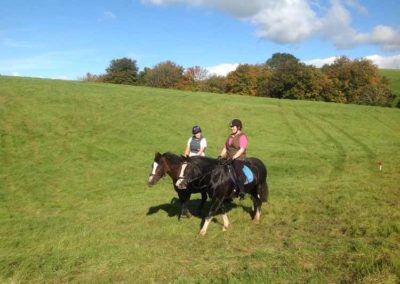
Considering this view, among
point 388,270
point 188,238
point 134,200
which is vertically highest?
point 388,270

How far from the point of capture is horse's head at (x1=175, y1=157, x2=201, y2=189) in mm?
10398

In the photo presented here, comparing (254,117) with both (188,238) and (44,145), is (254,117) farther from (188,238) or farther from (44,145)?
(188,238)

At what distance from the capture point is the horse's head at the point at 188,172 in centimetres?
1040

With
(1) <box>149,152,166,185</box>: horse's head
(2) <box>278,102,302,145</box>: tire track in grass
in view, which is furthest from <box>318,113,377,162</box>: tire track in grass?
(1) <box>149,152,166,185</box>: horse's head

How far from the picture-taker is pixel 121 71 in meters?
102

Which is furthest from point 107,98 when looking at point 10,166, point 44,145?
point 10,166

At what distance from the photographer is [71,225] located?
13.2 metres

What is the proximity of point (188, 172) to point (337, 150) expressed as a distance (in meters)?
24.2

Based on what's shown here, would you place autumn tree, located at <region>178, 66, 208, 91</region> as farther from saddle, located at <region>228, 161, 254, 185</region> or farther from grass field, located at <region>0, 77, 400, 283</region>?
saddle, located at <region>228, 161, 254, 185</region>

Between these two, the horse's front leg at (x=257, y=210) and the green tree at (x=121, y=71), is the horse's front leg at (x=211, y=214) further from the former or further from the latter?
the green tree at (x=121, y=71)

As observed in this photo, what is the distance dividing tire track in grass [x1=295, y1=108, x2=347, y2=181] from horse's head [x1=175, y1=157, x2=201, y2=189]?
12.6 meters

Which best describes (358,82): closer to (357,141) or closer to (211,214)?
(357,141)

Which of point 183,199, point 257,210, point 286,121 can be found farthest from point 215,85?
point 257,210

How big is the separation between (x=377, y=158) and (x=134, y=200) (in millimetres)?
19033
